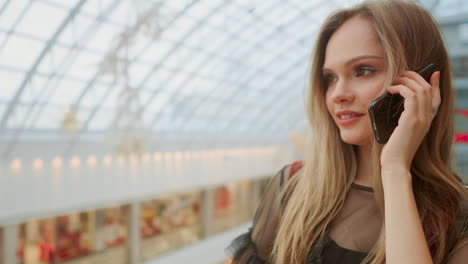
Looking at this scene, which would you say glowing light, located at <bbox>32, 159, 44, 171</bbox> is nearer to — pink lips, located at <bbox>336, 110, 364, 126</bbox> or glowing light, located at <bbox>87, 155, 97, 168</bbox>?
glowing light, located at <bbox>87, 155, 97, 168</bbox>

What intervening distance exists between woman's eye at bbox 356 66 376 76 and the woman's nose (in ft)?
0.23

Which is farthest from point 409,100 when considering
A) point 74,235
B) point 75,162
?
point 75,162

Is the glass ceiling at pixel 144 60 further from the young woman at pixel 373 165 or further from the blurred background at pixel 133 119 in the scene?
the young woman at pixel 373 165

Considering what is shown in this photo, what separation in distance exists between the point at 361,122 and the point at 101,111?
879 inches

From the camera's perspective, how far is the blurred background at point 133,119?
13.9 m

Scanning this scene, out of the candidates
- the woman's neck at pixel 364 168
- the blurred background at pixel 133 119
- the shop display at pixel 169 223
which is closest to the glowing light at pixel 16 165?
the blurred background at pixel 133 119

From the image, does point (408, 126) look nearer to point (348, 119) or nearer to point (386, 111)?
point (386, 111)

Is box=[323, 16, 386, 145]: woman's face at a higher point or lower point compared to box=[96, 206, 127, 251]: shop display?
higher

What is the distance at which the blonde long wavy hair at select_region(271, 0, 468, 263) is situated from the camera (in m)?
1.50

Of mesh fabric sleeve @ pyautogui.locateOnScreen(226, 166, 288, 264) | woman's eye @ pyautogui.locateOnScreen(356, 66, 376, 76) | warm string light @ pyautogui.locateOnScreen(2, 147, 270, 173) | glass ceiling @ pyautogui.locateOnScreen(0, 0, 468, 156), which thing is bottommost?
warm string light @ pyautogui.locateOnScreen(2, 147, 270, 173)

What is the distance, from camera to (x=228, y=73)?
27641 millimetres

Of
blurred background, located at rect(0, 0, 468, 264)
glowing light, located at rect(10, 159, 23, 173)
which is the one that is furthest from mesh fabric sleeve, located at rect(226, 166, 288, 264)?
glowing light, located at rect(10, 159, 23, 173)

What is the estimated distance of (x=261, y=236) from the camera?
186 centimetres

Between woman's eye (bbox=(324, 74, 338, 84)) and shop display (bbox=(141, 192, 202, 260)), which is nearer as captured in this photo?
woman's eye (bbox=(324, 74, 338, 84))
